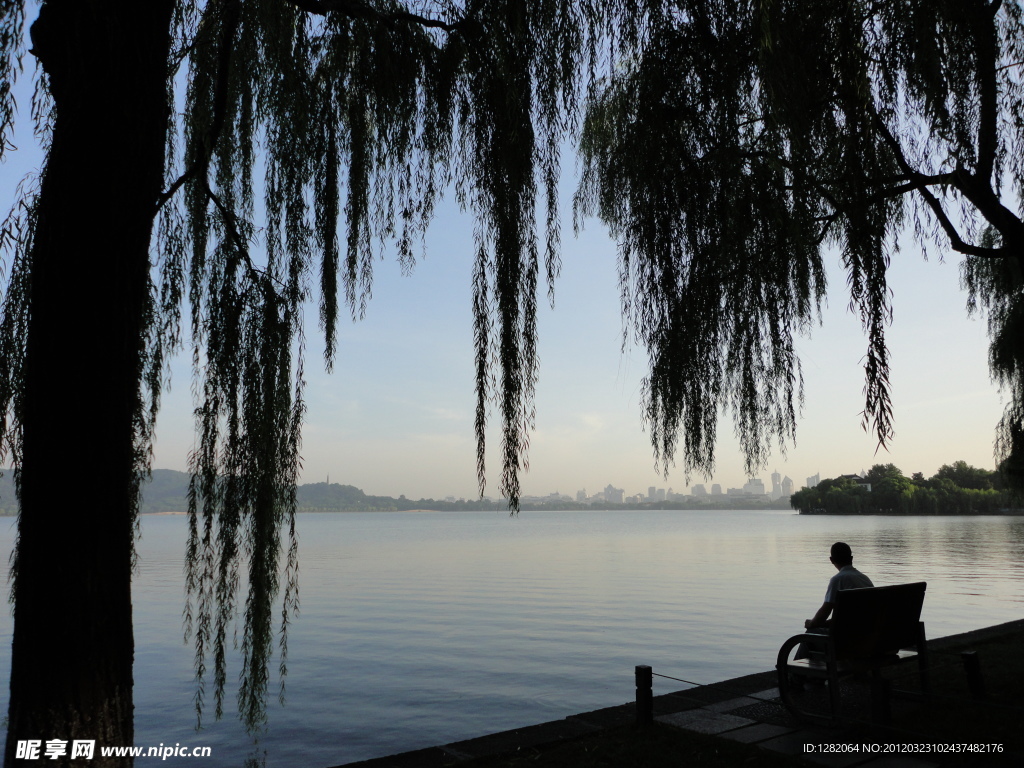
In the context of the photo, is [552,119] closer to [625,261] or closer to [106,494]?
[625,261]

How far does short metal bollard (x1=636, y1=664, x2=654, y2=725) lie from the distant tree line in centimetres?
7733

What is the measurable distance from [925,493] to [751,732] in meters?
85.8

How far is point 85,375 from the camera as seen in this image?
209 centimetres

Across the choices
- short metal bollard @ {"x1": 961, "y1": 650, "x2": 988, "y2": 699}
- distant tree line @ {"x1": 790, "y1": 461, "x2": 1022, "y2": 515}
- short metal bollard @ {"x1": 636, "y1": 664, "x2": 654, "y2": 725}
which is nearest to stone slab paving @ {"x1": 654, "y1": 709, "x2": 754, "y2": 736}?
short metal bollard @ {"x1": 636, "y1": 664, "x2": 654, "y2": 725}

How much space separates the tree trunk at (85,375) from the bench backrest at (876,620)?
3.44 metres

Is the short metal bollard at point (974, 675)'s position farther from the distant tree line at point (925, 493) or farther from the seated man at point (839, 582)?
the distant tree line at point (925, 493)

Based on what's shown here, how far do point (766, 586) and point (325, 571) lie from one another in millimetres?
14131

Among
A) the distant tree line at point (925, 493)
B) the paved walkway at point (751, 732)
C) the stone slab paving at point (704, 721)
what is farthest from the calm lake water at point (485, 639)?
the distant tree line at point (925, 493)

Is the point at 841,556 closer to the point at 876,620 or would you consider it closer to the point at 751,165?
the point at 876,620

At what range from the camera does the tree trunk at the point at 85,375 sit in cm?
199

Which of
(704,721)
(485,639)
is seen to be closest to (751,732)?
(704,721)

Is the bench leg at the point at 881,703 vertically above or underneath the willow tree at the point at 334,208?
underneath

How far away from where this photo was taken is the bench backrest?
3.92 meters

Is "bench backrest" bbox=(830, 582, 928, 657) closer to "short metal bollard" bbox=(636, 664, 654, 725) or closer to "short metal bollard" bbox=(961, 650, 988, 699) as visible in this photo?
"short metal bollard" bbox=(961, 650, 988, 699)
